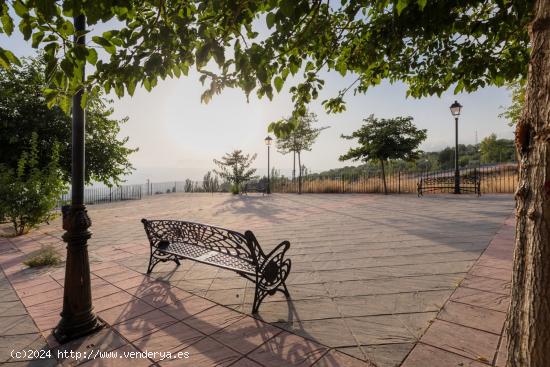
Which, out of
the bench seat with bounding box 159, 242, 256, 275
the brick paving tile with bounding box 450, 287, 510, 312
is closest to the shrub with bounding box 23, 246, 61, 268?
the bench seat with bounding box 159, 242, 256, 275

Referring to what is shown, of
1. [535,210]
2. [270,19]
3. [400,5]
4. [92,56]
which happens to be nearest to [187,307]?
[92,56]

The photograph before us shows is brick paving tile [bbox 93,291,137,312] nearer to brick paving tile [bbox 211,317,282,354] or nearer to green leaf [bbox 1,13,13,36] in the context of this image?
brick paving tile [bbox 211,317,282,354]

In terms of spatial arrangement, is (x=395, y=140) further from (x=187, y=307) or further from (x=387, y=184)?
(x=187, y=307)

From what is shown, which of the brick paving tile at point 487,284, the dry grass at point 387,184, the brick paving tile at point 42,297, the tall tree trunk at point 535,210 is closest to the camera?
the tall tree trunk at point 535,210

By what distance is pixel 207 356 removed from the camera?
7.56 ft

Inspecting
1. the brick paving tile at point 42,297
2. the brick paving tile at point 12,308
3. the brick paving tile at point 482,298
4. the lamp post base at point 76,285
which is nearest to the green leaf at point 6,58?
the lamp post base at point 76,285

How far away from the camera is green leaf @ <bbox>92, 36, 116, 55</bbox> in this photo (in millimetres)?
1946

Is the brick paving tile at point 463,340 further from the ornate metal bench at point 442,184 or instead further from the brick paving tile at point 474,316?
the ornate metal bench at point 442,184

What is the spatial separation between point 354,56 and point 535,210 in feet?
10.7

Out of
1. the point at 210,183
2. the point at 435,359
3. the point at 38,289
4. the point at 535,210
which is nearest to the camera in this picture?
the point at 535,210

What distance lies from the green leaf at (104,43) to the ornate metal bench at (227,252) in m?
2.06

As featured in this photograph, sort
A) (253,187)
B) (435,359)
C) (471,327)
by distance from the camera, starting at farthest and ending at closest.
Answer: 1. (253,187)
2. (471,327)
3. (435,359)

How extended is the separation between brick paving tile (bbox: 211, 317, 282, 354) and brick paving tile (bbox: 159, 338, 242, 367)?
0.08m

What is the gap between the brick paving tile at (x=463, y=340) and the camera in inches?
86.0
